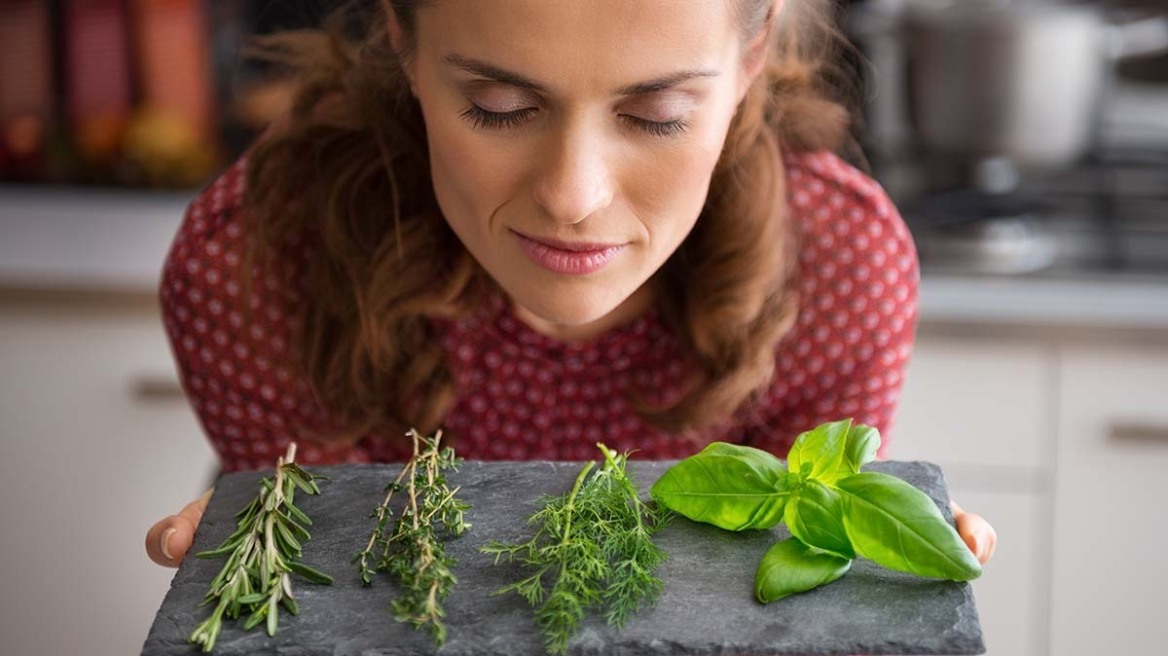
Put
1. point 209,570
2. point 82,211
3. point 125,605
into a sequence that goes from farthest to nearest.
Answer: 1. point 82,211
2. point 125,605
3. point 209,570

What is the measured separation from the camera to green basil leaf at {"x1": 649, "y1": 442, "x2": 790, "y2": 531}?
2.79 feet

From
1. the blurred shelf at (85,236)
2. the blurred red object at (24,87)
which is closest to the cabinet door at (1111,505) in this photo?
the blurred shelf at (85,236)

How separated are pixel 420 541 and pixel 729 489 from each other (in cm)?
18

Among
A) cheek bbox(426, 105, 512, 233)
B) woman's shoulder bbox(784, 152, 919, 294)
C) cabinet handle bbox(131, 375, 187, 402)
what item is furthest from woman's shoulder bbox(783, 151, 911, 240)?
cabinet handle bbox(131, 375, 187, 402)

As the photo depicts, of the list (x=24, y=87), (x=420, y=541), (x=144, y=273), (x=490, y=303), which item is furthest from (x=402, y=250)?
(x=24, y=87)

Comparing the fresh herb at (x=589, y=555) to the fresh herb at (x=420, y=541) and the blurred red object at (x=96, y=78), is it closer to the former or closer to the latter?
the fresh herb at (x=420, y=541)

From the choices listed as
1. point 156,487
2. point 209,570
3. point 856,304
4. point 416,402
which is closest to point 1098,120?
point 856,304

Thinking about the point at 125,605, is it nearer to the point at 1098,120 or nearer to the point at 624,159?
the point at 624,159

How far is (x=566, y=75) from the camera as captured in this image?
906 millimetres

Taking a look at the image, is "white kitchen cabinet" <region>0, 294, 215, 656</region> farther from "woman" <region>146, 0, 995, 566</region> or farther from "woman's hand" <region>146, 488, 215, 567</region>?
"woman's hand" <region>146, 488, 215, 567</region>

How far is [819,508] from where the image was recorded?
83 cm

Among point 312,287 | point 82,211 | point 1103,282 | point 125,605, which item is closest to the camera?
point 312,287

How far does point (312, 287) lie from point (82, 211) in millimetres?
1007

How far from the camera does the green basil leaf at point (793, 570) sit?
31.4 inches
